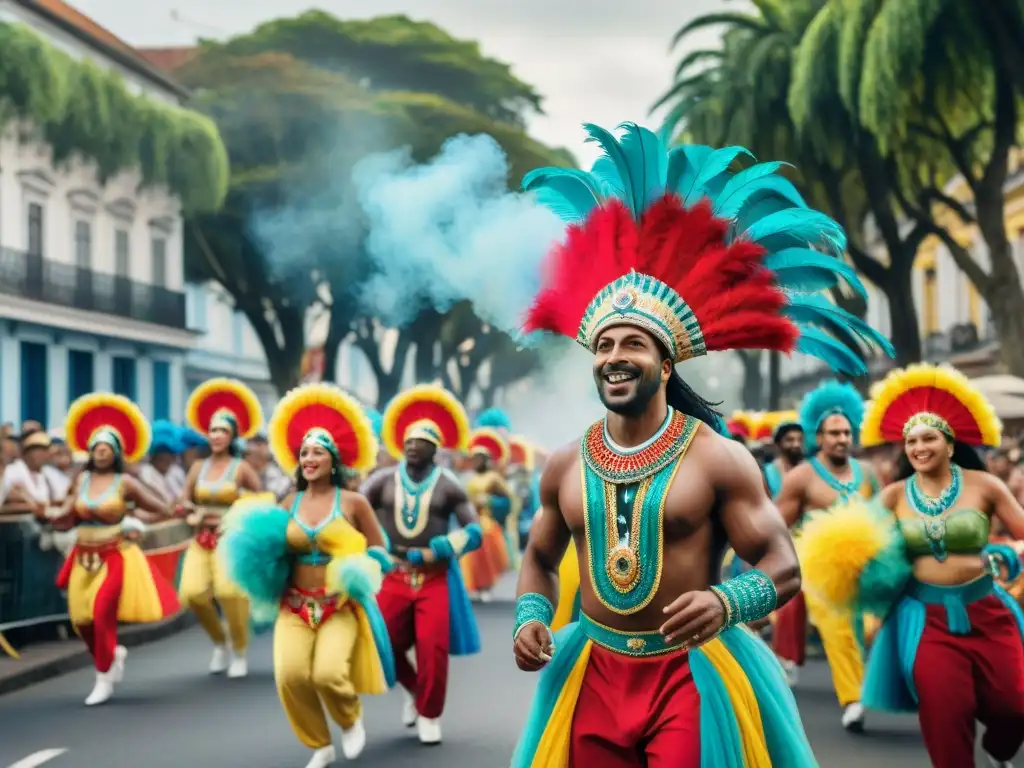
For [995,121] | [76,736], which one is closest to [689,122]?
[995,121]

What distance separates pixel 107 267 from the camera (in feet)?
141

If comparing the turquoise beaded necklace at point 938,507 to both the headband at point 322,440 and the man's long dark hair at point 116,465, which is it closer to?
the headband at point 322,440

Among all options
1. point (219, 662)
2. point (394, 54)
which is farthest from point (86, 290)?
point (219, 662)

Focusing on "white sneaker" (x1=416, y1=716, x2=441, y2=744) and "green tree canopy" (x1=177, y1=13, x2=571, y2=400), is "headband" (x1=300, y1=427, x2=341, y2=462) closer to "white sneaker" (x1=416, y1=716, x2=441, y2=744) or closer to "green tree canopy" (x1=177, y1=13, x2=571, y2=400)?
"white sneaker" (x1=416, y1=716, x2=441, y2=744)

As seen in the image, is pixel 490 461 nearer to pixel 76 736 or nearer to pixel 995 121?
pixel 995 121

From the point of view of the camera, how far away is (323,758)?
920 centimetres

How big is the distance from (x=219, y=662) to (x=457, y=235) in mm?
5863

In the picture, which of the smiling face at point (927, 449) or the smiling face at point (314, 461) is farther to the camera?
the smiling face at point (314, 461)

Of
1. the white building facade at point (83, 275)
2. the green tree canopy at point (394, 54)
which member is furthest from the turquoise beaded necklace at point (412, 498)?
the green tree canopy at point (394, 54)

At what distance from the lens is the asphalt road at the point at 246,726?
31.2ft

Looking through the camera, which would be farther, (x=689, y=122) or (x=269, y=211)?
(x=269, y=211)

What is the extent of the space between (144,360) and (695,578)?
41460 mm

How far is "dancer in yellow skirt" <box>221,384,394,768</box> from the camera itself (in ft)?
30.1

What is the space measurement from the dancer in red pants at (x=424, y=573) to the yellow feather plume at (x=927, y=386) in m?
3.00
